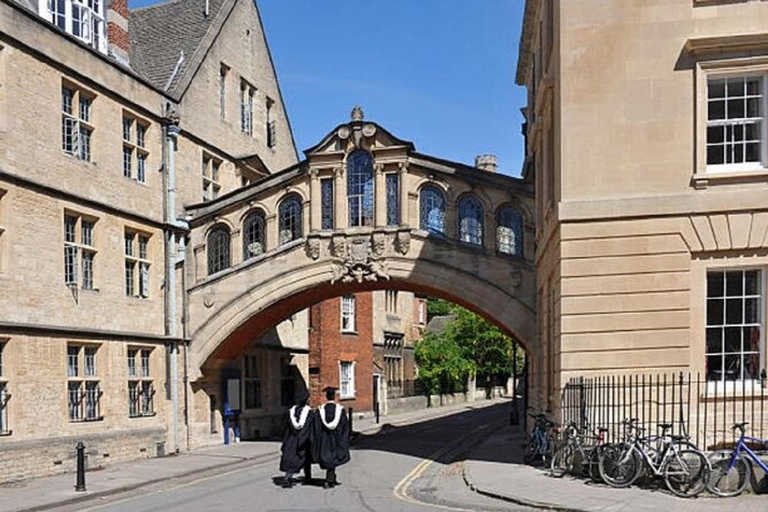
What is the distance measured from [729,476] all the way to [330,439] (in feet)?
22.0

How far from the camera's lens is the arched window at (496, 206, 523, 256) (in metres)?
20.4

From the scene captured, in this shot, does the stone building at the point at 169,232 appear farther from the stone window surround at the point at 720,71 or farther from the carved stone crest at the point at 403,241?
the stone window surround at the point at 720,71

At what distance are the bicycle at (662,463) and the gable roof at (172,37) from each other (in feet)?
Answer: 51.3

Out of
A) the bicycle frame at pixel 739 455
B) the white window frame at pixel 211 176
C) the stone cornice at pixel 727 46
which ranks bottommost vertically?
the bicycle frame at pixel 739 455

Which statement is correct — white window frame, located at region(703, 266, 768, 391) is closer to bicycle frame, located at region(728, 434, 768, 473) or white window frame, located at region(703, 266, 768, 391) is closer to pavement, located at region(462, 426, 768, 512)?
bicycle frame, located at region(728, 434, 768, 473)

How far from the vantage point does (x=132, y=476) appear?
52.9 ft

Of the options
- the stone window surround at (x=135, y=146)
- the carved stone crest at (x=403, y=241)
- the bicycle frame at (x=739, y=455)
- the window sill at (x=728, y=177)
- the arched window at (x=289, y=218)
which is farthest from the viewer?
the arched window at (x=289, y=218)

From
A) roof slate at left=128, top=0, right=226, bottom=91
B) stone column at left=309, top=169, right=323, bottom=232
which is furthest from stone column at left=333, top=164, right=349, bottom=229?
roof slate at left=128, top=0, right=226, bottom=91

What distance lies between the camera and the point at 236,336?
22.4 metres

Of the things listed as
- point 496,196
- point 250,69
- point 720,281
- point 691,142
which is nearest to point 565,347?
point 720,281

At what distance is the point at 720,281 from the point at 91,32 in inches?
622

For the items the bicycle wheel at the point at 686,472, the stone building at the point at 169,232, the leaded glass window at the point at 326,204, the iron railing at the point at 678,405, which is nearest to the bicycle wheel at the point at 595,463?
the iron railing at the point at 678,405

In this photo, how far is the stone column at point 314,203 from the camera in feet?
70.3

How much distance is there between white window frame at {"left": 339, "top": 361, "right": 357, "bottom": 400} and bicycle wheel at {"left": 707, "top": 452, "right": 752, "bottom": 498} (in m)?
25.6
